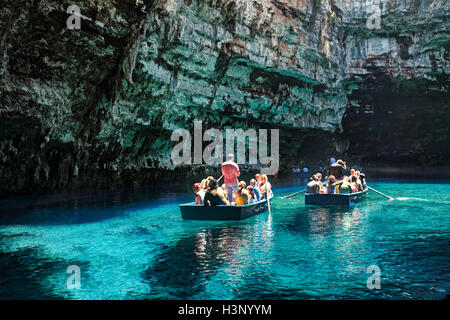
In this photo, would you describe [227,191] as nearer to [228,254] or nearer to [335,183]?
[228,254]

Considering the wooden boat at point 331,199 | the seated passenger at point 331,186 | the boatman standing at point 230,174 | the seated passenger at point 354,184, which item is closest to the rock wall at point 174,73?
the boatman standing at point 230,174

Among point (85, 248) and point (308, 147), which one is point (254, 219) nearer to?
point (85, 248)

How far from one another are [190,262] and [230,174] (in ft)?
20.9

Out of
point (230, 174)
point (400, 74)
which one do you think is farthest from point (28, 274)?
point (400, 74)

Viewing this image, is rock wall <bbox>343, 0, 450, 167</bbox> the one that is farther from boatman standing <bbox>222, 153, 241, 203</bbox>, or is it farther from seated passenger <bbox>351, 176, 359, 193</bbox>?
boatman standing <bbox>222, 153, 241, 203</bbox>

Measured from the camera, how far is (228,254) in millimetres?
9883

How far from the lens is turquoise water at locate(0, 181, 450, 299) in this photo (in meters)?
7.26

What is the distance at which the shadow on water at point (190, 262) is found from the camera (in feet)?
24.3

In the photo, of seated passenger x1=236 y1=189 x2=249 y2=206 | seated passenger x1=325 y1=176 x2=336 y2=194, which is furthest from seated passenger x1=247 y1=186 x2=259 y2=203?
seated passenger x1=325 y1=176 x2=336 y2=194

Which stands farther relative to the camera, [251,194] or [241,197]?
[251,194]

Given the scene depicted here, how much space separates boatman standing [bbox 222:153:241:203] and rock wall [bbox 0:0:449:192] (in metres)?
9.65

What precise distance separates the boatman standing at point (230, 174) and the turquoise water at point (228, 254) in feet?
4.69
